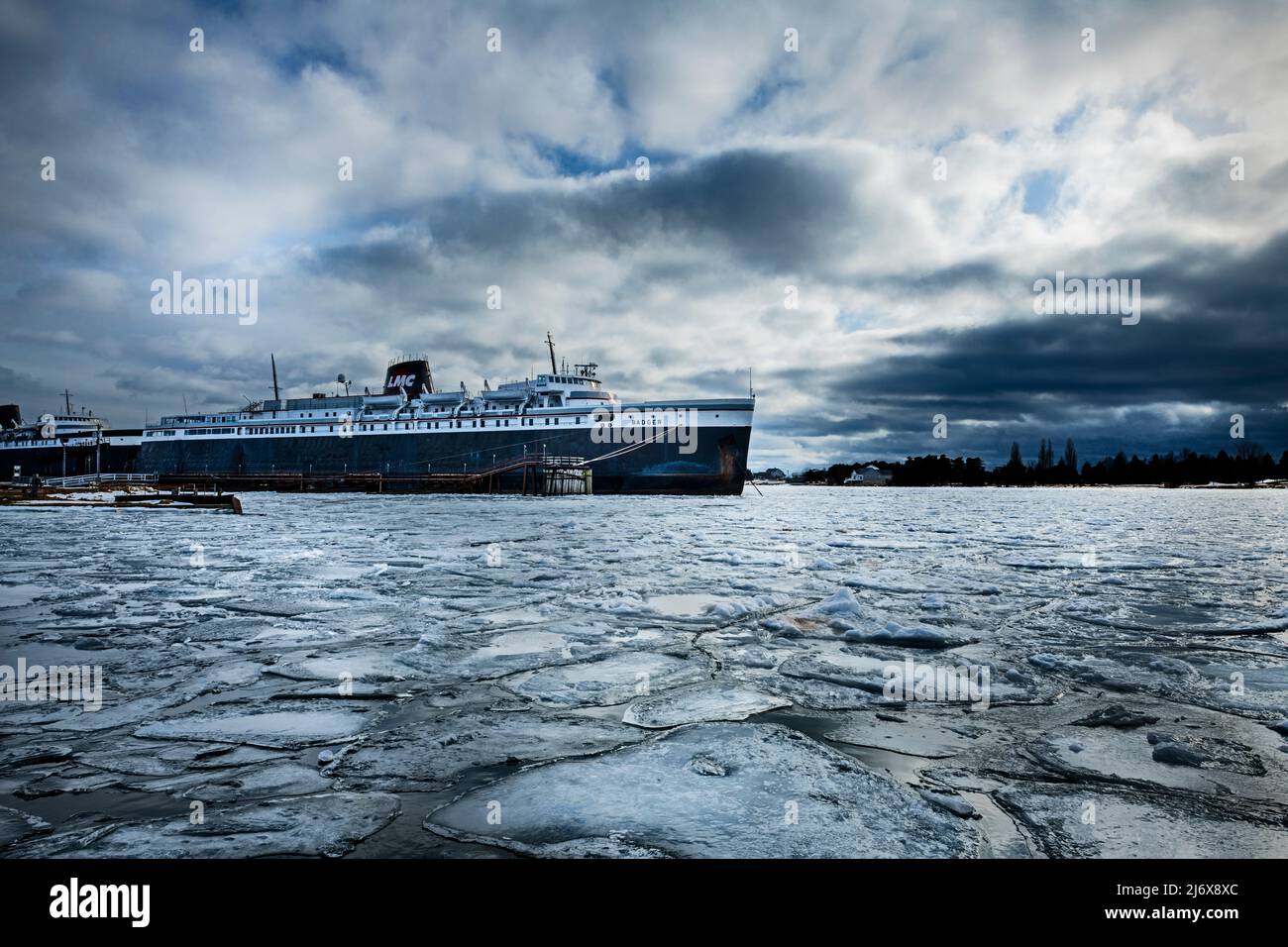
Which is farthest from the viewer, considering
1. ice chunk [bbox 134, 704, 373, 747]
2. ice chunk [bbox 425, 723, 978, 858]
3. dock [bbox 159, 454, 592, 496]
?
dock [bbox 159, 454, 592, 496]

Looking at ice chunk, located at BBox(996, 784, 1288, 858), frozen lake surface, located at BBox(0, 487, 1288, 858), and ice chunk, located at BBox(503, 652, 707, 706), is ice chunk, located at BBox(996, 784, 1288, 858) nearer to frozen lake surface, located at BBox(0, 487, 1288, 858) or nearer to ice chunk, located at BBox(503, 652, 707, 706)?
frozen lake surface, located at BBox(0, 487, 1288, 858)

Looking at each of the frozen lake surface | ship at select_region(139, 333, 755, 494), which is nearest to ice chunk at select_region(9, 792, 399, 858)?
the frozen lake surface

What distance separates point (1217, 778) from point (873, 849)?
54.7 inches

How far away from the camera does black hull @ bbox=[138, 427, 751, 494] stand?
122 feet

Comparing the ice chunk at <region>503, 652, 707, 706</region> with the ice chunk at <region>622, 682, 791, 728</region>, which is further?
the ice chunk at <region>503, 652, 707, 706</region>

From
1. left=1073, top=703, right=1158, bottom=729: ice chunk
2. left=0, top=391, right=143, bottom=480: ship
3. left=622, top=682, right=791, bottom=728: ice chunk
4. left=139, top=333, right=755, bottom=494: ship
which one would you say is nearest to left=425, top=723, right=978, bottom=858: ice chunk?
A: left=622, top=682, right=791, bottom=728: ice chunk

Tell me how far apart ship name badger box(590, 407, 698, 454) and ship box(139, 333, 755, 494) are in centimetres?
7

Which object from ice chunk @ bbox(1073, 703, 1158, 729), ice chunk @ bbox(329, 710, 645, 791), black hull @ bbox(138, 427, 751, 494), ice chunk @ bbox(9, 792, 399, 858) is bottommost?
ice chunk @ bbox(1073, 703, 1158, 729)

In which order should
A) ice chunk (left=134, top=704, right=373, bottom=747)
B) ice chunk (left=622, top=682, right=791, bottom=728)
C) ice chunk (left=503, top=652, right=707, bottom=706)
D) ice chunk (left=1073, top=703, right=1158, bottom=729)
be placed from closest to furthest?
ice chunk (left=134, top=704, right=373, bottom=747), ice chunk (left=1073, top=703, right=1158, bottom=729), ice chunk (left=622, top=682, right=791, bottom=728), ice chunk (left=503, top=652, right=707, bottom=706)

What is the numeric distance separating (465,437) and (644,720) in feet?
135

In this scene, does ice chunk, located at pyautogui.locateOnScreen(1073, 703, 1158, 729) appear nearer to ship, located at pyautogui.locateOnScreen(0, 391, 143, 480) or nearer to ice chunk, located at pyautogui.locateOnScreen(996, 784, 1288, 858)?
ice chunk, located at pyautogui.locateOnScreen(996, 784, 1288, 858)

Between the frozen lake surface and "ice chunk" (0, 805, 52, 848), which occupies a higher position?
"ice chunk" (0, 805, 52, 848)

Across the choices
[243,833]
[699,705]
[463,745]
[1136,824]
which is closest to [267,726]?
[463,745]

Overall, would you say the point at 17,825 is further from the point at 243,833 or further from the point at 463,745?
the point at 463,745
